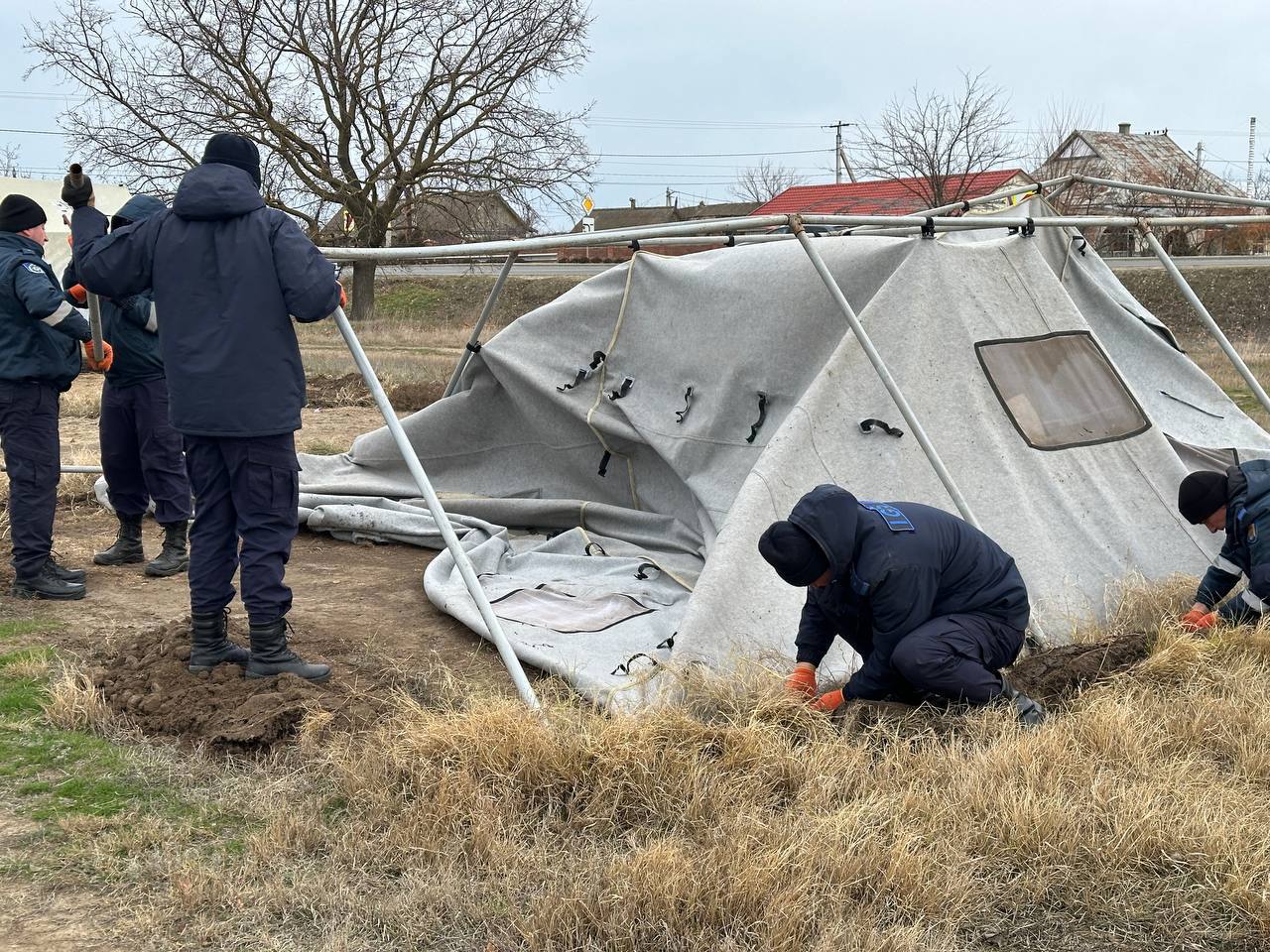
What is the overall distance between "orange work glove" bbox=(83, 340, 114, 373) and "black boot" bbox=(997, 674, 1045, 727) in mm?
4238

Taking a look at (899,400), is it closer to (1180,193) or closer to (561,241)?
(561,241)

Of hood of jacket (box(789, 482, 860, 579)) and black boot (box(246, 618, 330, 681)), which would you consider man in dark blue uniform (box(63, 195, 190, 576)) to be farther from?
hood of jacket (box(789, 482, 860, 579))

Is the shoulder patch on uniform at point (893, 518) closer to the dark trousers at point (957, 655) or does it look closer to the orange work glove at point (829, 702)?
the dark trousers at point (957, 655)

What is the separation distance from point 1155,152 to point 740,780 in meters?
45.4

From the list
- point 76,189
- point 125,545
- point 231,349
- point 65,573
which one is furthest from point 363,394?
point 231,349

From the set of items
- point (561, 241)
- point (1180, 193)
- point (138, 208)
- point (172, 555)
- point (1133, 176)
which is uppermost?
point (1133, 176)

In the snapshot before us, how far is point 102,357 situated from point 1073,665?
4.48m

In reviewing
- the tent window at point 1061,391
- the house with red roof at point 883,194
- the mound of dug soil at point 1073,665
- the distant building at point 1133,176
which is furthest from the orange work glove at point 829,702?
the house with red roof at point 883,194

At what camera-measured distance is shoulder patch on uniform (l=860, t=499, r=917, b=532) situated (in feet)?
13.1

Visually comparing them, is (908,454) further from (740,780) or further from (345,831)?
(345,831)

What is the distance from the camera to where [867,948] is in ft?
9.28

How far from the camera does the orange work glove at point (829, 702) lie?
4.19 meters

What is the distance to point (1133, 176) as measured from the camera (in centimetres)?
4016

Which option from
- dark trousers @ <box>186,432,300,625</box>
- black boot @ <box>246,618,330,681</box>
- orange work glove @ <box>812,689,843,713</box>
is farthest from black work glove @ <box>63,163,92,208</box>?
orange work glove @ <box>812,689,843,713</box>
